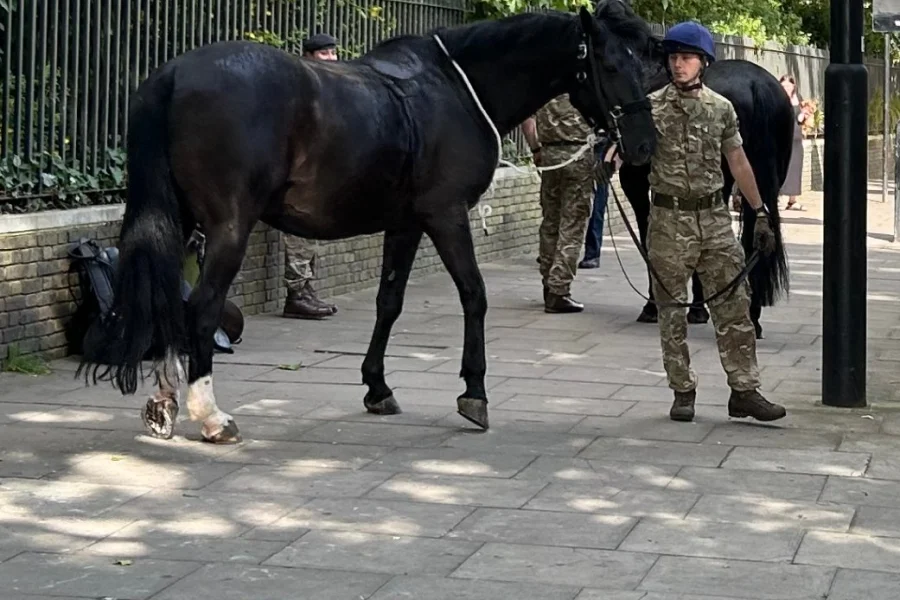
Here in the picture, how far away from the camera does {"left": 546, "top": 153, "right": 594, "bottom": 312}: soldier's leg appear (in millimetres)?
13125

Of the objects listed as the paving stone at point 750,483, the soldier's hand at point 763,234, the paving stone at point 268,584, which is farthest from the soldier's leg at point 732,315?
the paving stone at point 268,584

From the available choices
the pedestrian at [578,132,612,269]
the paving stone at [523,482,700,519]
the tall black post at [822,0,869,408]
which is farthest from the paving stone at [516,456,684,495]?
the pedestrian at [578,132,612,269]

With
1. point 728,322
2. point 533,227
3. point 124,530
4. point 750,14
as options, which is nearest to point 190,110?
point 124,530

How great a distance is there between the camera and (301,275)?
12.5 m

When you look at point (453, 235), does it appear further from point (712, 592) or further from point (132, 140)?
point (712, 592)

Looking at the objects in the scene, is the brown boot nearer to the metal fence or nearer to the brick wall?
the brick wall

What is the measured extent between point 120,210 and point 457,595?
595cm

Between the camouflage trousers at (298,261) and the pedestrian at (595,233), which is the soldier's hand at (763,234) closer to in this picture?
the camouflage trousers at (298,261)

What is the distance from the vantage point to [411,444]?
7992 millimetres

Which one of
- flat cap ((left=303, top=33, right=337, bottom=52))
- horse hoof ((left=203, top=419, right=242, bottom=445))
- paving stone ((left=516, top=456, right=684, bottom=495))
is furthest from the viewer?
flat cap ((left=303, top=33, right=337, bottom=52))

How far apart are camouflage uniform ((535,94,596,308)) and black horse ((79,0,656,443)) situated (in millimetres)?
4401

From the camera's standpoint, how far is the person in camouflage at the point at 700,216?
8.48m

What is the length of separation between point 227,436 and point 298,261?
4.69 meters

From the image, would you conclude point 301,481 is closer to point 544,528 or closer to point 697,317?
point 544,528
